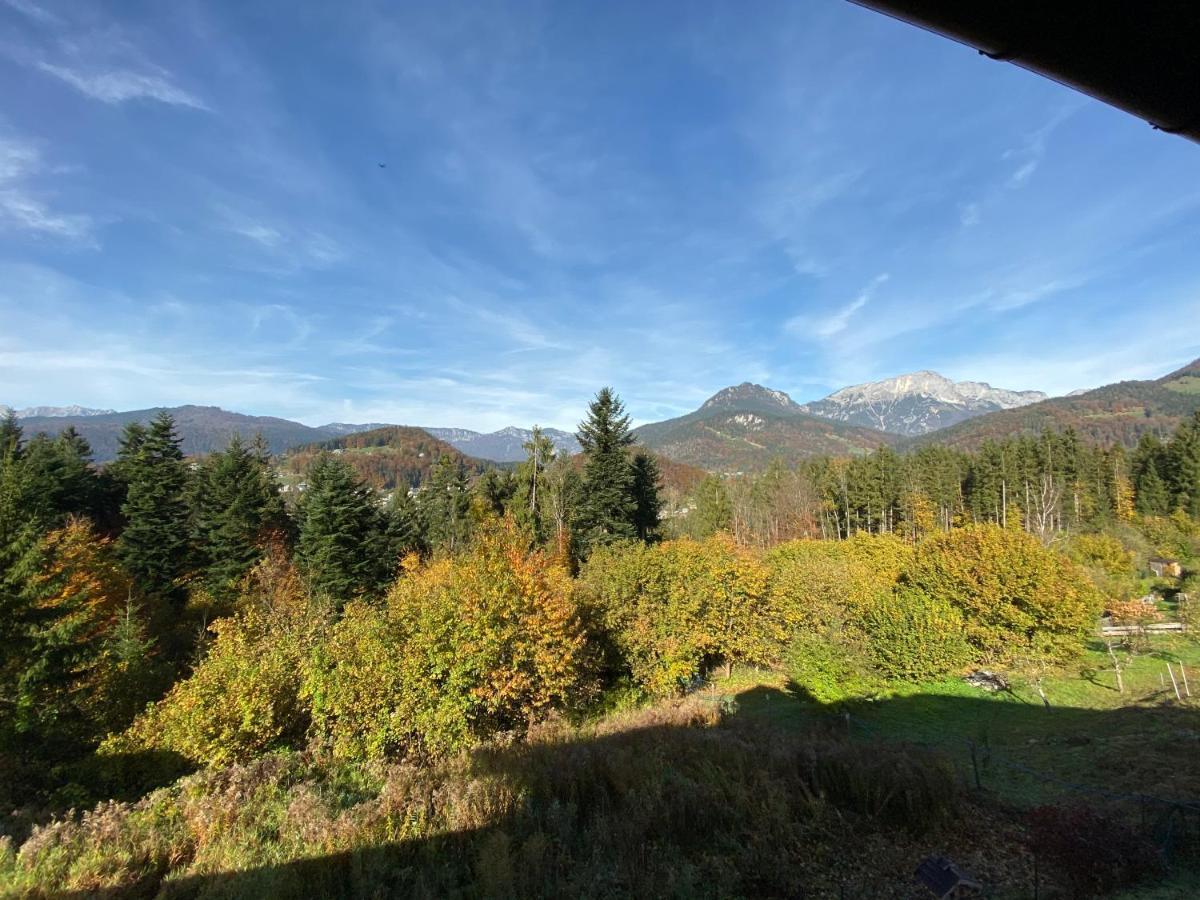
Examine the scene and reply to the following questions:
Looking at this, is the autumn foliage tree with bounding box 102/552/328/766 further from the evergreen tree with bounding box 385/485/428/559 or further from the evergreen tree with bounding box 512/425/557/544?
the evergreen tree with bounding box 512/425/557/544

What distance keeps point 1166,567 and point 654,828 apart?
55508 mm

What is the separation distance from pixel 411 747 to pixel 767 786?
27.9 ft

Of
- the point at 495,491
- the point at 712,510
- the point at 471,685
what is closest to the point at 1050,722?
the point at 471,685

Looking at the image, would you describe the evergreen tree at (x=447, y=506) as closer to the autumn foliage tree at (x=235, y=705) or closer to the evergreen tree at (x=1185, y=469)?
the autumn foliage tree at (x=235, y=705)

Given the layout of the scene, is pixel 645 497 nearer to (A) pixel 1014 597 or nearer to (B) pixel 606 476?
(B) pixel 606 476

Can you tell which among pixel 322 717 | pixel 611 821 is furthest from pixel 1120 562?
pixel 322 717


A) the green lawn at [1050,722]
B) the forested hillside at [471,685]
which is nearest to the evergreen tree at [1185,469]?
the forested hillside at [471,685]

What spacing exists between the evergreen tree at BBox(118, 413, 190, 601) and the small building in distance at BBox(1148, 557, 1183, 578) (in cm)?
6818

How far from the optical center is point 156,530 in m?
28.5

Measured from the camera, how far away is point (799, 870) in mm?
6422

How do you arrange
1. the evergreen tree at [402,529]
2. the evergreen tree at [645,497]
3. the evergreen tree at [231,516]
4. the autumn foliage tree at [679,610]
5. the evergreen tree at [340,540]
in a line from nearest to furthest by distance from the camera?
1. the autumn foliage tree at [679,610]
2. the evergreen tree at [340,540]
3. the evergreen tree at [231,516]
4. the evergreen tree at [402,529]
5. the evergreen tree at [645,497]

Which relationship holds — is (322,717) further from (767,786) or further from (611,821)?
(767,786)

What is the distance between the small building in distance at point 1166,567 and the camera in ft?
132

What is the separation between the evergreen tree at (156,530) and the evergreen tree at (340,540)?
606cm
